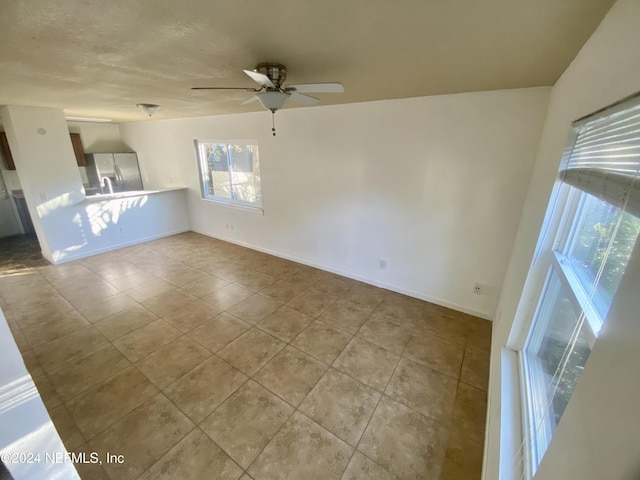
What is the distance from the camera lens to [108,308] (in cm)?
297

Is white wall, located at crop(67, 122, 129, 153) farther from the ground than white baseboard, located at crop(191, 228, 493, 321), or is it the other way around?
white wall, located at crop(67, 122, 129, 153)

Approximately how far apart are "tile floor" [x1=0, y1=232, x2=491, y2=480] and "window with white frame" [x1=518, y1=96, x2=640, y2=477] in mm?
685

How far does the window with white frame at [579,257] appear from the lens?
75 cm

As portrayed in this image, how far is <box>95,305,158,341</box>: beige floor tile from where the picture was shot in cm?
258

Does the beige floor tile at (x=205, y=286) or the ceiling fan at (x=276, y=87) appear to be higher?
the ceiling fan at (x=276, y=87)

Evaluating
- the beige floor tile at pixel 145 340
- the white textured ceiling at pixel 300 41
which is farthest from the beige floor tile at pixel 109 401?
the white textured ceiling at pixel 300 41

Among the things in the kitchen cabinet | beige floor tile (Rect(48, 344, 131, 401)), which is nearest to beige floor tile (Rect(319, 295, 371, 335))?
beige floor tile (Rect(48, 344, 131, 401))

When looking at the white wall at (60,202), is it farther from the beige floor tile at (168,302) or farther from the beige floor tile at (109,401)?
the beige floor tile at (109,401)

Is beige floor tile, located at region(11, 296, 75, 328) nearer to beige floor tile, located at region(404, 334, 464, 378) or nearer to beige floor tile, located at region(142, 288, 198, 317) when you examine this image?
beige floor tile, located at region(142, 288, 198, 317)

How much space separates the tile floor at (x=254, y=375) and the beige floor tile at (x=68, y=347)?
0.04ft

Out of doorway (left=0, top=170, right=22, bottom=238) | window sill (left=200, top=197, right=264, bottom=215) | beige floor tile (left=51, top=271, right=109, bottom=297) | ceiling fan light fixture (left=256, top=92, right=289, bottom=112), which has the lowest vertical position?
beige floor tile (left=51, top=271, right=109, bottom=297)

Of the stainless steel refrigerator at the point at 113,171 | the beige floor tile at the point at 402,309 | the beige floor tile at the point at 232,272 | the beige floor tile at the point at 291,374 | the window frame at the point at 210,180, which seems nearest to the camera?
the beige floor tile at the point at 291,374

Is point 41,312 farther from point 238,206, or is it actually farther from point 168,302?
point 238,206

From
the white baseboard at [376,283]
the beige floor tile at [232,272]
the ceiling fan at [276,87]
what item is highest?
the ceiling fan at [276,87]
